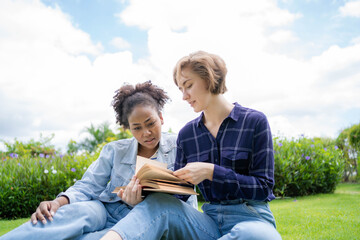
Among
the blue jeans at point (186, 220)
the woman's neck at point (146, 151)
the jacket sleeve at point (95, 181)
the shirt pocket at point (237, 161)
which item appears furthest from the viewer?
the woman's neck at point (146, 151)

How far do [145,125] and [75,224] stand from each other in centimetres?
90

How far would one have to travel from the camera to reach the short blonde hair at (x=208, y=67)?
224cm

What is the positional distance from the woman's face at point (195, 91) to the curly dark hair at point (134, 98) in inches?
25.9

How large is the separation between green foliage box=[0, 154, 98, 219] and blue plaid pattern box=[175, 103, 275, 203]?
3.79 metres

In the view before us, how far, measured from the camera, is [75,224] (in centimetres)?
237

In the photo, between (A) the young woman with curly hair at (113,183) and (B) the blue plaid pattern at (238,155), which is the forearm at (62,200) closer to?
(A) the young woman with curly hair at (113,183)

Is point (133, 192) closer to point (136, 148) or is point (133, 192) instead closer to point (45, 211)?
point (45, 211)

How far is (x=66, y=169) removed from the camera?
235 inches

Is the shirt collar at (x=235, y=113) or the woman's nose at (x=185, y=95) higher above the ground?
the woman's nose at (x=185, y=95)

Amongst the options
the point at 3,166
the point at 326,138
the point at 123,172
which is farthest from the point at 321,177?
the point at 3,166

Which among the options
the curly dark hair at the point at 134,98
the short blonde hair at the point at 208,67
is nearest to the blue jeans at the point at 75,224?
the curly dark hair at the point at 134,98

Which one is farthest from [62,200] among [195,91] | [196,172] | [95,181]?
[195,91]

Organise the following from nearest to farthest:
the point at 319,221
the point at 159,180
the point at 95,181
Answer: the point at 159,180 < the point at 95,181 < the point at 319,221

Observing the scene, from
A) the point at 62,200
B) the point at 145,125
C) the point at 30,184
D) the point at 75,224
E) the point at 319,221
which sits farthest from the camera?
the point at 30,184
